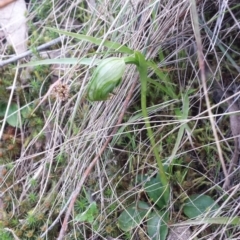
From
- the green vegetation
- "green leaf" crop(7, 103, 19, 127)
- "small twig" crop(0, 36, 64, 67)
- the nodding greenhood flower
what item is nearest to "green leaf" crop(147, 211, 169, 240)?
the green vegetation

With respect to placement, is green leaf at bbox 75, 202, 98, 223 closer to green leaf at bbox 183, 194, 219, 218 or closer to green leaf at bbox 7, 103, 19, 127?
green leaf at bbox 183, 194, 219, 218

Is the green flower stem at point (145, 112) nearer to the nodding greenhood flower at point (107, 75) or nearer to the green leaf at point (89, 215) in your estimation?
the nodding greenhood flower at point (107, 75)

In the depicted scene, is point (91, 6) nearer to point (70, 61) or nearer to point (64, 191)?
point (70, 61)

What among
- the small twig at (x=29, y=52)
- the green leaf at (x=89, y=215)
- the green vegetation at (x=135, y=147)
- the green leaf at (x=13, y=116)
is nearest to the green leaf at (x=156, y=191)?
the green vegetation at (x=135, y=147)

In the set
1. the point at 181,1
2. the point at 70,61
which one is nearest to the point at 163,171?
the point at 70,61

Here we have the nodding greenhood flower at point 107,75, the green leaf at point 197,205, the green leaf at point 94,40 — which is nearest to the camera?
the nodding greenhood flower at point 107,75
